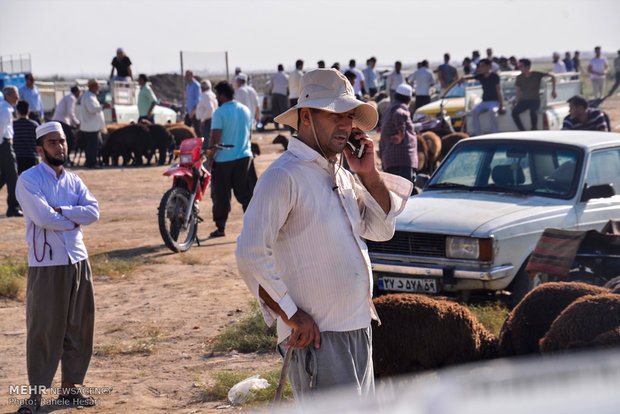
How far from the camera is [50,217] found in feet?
19.1

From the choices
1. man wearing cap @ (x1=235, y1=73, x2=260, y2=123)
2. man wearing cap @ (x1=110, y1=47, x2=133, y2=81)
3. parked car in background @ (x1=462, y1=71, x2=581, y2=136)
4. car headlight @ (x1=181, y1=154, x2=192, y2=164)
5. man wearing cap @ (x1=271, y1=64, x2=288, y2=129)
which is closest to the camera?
car headlight @ (x1=181, y1=154, x2=192, y2=164)

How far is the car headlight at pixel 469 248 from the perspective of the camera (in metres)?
7.07

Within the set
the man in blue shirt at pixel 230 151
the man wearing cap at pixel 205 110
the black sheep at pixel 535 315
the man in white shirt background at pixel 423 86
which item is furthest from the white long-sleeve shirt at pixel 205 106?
the black sheep at pixel 535 315

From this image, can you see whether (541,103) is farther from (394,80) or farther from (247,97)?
(394,80)

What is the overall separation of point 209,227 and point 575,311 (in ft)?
30.4

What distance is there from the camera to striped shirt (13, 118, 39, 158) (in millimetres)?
13578

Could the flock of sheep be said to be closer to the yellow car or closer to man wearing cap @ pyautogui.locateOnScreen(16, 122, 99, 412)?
man wearing cap @ pyautogui.locateOnScreen(16, 122, 99, 412)

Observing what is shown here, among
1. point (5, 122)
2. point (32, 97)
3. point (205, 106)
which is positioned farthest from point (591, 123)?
point (32, 97)

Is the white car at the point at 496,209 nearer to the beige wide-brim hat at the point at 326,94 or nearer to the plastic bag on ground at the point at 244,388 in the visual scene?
the plastic bag on ground at the point at 244,388

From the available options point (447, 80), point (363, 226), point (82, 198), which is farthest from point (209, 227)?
point (447, 80)

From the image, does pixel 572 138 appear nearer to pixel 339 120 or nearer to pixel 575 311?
pixel 575 311

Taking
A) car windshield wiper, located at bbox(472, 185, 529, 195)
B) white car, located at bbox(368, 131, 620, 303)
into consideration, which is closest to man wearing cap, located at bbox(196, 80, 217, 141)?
white car, located at bbox(368, 131, 620, 303)

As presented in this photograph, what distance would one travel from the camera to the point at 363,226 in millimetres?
3695

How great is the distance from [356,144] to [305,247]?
49 cm
